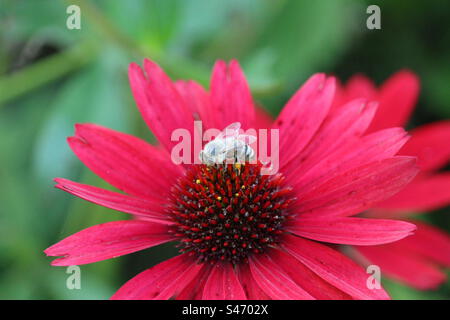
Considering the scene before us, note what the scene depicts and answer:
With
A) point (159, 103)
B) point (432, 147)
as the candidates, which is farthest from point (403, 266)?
point (159, 103)

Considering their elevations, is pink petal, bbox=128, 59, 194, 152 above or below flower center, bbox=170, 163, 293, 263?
above

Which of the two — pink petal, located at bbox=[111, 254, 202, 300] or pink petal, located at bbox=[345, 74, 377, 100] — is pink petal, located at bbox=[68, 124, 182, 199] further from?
pink petal, located at bbox=[345, 74, 377, 100]

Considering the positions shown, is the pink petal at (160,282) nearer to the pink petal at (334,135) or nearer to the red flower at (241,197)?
the red flower at (241,197)

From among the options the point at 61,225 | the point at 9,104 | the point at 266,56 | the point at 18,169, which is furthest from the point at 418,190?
the point at 9,104

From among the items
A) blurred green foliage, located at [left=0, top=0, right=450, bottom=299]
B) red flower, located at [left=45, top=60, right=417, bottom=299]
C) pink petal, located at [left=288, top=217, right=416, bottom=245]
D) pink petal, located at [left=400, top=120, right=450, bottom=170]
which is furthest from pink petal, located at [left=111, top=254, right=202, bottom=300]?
pink petal, located at [left=400, top=120, right=450, bottom=170]

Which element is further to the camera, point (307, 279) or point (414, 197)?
point (414, 197)

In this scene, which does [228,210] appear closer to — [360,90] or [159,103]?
[159,103]
